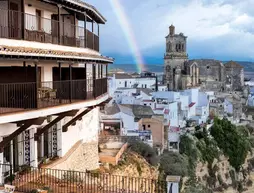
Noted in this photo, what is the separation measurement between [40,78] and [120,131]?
1007 inches

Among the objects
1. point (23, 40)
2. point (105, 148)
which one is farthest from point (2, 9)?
point (105, 148)

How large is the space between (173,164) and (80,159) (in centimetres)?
1760

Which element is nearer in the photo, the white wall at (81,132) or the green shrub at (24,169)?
the green shrub at (24,169)

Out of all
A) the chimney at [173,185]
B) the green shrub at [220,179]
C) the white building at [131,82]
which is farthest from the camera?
the white building at [131,82]

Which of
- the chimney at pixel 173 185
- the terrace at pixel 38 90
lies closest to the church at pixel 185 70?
the terrace at pixel 38 90

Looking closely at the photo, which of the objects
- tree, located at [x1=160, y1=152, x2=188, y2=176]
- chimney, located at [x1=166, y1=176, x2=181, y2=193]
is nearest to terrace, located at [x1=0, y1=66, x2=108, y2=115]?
A: chimney, located at [x1=166, y1=176, x2=181, y2=193]

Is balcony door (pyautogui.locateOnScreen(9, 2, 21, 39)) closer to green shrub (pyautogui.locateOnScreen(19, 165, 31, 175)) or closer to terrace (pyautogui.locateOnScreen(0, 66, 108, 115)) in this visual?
terrace (pyautogui.locateOnScreen(0, 66, 108, 115))

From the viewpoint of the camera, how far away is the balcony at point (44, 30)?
1387 cm

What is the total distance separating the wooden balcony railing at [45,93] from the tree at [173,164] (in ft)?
52.4

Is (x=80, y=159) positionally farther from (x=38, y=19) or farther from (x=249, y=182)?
(x=249, y=182)

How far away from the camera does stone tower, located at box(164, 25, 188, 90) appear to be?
350 ft

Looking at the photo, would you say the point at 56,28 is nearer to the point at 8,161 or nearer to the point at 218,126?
the point at 8,161

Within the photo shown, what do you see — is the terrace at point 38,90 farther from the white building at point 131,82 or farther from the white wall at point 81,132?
the white building at point 131,82

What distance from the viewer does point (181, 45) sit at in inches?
4328
